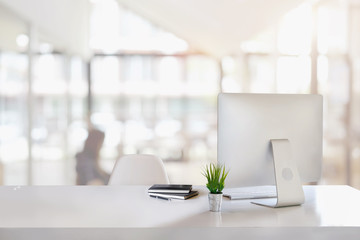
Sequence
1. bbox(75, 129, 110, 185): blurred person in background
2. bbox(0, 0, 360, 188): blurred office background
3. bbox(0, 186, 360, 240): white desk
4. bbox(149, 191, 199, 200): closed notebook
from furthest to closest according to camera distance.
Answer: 1. bbox(75, 129, 110, 185): blurred person in background
2. bbox(0, 0, 360, 188): blurred office background
3. bbox(149, 191, 199, 200): closed notebook
4. bbox(0, 186, 360, 240): white desk

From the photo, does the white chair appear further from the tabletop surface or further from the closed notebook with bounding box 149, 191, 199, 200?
the closed notebook with bounding box 149, 191, 199, 200

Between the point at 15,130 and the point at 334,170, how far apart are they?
390 cm

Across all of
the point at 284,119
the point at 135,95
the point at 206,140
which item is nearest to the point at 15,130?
the point at 135,95

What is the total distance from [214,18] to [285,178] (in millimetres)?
4067

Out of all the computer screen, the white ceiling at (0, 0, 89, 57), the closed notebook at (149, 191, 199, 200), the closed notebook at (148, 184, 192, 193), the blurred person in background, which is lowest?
the blurred person in background

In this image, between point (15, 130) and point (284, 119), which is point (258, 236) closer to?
point (284, 119)

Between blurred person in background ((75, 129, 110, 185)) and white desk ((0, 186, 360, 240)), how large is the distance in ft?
11.4

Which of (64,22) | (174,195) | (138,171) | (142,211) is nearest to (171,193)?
(174,195)

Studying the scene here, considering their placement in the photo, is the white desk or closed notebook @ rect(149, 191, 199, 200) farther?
closed notebook @ rect(149, 191, 199, 200)

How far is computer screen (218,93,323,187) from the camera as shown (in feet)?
6.89

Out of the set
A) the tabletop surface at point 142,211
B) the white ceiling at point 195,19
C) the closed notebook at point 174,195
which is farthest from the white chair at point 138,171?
the white ceiling at point 195,19

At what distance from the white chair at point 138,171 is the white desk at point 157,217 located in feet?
1.90

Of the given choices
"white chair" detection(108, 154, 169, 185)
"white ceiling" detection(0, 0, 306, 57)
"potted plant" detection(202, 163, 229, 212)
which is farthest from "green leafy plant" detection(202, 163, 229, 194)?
"white ceiling" detection(0, 0, 306, 57)

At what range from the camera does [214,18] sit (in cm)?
588
